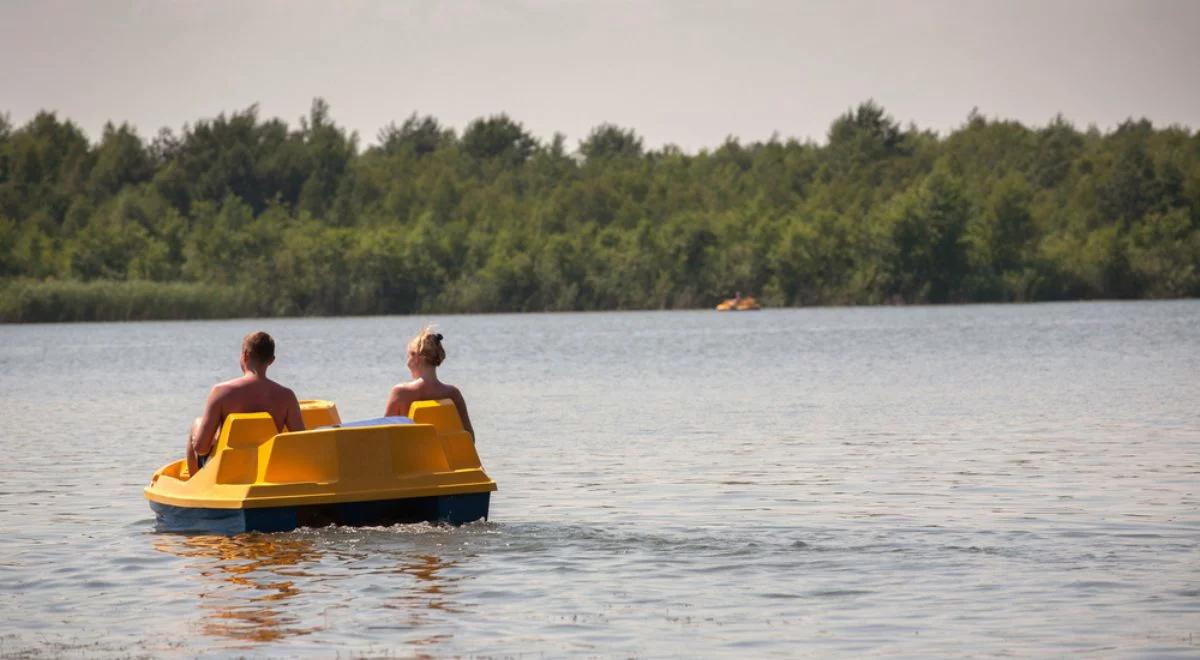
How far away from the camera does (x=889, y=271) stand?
112 metres

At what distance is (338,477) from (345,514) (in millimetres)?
298

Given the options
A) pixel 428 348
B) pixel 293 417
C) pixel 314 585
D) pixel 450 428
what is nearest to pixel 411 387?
pixel 428 348

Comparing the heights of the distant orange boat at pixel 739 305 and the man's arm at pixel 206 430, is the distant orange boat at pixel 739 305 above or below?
above

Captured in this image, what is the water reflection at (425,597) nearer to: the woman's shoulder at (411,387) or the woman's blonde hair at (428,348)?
the woman's shoulder at (411,387)

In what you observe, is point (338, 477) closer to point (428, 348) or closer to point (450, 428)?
point (450, 428)

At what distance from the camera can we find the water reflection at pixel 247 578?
11586mm

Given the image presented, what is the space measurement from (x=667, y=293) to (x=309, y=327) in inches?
1217

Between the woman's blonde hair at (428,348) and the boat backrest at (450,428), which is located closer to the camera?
the boat backrest at (450,428)

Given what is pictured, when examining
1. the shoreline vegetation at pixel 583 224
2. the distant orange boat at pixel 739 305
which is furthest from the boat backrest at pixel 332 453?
the distant orange boat at pixel 739 305

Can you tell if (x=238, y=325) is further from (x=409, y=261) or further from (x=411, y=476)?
(x=411, y=476)

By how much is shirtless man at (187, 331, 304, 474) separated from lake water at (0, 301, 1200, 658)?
2.77 feet

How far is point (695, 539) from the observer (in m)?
14.8

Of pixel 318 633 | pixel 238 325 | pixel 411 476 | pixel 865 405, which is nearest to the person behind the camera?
pixel 318 633

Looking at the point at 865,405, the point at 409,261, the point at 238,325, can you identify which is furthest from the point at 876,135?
the point at 865,405
